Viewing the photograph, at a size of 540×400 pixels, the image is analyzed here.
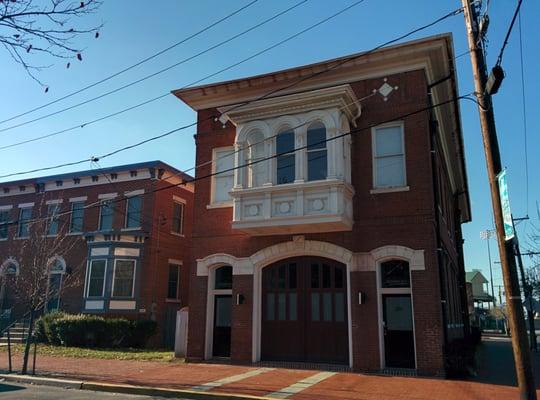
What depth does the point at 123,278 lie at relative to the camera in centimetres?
2569

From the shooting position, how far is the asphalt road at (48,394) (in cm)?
1077

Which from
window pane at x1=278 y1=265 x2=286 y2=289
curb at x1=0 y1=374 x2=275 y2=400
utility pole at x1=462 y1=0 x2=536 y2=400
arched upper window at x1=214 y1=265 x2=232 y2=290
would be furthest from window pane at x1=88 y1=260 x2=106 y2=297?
utility pole at x1=462 y1=0 x2=536 y2=400

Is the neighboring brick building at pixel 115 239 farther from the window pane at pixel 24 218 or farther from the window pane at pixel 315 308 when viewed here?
the window pane at pixel 315 308

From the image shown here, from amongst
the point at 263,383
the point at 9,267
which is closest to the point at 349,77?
the point at 263,383

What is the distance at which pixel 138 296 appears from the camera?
25.4 meters

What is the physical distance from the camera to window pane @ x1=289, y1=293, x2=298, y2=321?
15.9 metres

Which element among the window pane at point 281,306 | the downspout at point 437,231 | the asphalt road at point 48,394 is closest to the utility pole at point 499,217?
the downspout at point 437,231

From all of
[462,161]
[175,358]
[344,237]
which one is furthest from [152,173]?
[462,161]

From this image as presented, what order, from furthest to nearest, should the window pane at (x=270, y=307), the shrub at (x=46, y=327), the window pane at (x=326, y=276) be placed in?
1. the shrub at (x=46, y=327)
2. the window pane at (x=270, y=307)
3. the window pane at (x=326, y=276)

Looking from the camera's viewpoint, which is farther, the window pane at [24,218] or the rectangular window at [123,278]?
the window pane at [24,218]

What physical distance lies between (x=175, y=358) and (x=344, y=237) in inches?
297

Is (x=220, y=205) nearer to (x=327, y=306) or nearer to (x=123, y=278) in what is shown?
(x=327, y=306)

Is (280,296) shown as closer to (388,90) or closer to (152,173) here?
(388,90)

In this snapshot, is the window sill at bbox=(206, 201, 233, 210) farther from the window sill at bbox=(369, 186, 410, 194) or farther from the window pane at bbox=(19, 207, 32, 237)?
the window pane at bbox=(19, 207, 32, 237)
